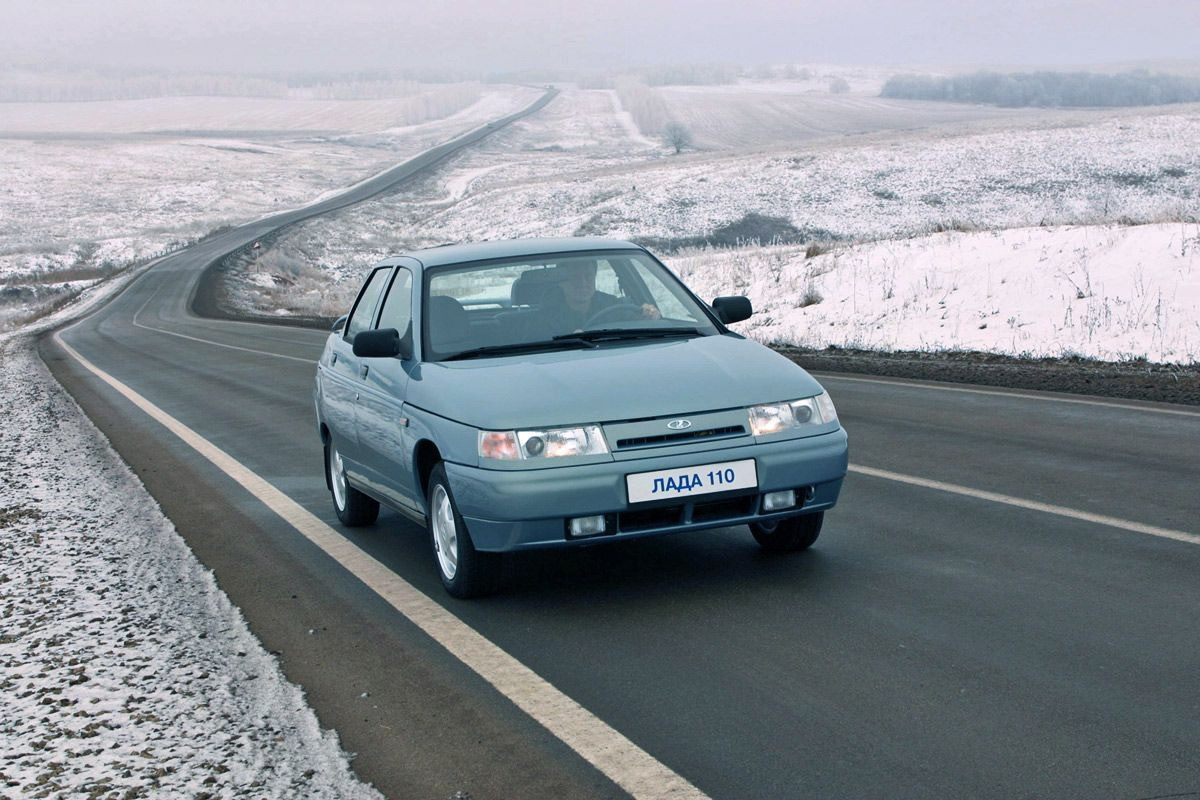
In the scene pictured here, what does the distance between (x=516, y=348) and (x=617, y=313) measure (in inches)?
24.9

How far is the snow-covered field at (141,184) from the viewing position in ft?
273

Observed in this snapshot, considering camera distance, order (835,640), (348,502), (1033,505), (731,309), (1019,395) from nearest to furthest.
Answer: (835,640)
(731,309)
(1033,505)
(348,502)
(1019,395)

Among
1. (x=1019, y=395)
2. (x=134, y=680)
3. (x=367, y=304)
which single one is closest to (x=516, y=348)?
(x=367, y=304)

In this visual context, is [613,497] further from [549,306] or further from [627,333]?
[549,306]

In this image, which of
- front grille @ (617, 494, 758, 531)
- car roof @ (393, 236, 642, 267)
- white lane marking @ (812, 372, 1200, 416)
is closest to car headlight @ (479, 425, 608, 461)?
front grille @ (617, 494, 758, 531)

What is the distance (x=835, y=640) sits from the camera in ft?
17.3

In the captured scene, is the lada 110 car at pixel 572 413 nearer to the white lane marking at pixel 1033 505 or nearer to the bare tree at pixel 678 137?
the white lane marking at pixel 1033 505

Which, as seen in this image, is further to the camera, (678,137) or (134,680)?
(678,137)

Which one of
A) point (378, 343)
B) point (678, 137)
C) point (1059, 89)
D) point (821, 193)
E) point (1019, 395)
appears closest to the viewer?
point (378, 343)

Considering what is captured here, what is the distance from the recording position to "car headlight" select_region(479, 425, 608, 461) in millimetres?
5715

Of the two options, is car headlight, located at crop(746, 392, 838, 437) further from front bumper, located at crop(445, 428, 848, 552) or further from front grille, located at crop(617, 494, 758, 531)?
front grille, located at crop(617, 494, 758, 531)

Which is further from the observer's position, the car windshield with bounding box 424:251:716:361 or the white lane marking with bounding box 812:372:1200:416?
the white lane marking with bounding box 812:372:1200:416

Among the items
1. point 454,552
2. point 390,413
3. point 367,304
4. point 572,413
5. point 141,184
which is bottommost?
point 141,184

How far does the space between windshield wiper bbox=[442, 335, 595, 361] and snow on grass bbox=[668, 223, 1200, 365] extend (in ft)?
31.3
